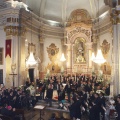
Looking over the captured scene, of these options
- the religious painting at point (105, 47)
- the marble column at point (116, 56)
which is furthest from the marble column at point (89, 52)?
the marble column at point (116, 56)

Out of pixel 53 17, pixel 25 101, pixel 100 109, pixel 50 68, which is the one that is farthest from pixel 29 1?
pixel 100 109

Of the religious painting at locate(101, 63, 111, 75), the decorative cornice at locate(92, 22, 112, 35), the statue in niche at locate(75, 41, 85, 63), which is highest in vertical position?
the decorative cornice at locate(92, 22, 112, 35)

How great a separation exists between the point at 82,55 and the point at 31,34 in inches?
272

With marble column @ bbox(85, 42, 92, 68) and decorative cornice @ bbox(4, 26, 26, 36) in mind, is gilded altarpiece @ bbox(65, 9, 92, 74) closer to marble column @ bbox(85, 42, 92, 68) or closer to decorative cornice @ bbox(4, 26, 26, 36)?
marble column @ bbox(85, 42, 92, 68)

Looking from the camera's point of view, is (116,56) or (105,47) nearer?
(116,56)

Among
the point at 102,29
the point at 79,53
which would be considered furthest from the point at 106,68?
the point at 79,53

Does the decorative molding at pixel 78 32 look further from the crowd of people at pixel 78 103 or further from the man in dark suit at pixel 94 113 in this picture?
the man in dark suit at pixel 94 113

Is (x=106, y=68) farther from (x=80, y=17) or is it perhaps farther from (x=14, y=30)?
(x=14, y=30)

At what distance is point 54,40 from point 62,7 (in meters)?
4.13

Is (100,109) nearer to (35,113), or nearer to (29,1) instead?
(35,113)

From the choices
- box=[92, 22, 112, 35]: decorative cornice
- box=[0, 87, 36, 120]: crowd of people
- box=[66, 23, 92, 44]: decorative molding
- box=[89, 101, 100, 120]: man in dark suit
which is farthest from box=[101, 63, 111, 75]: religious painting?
box=[89, 101, 100, 120]: man in dark suit

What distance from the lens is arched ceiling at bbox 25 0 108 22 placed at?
68.6ft

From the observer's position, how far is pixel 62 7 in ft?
74.8

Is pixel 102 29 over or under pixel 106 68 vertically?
over
